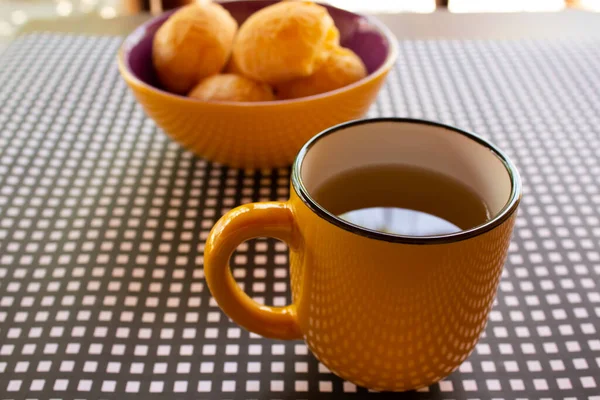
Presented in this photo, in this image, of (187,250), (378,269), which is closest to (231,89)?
(187,250)

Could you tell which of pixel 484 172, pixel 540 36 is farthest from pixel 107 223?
pixel 540 36

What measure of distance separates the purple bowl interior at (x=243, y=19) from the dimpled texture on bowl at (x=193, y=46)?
2 centimetres

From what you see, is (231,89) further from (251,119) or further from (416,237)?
(416,237)

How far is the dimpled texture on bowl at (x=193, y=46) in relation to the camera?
1.86 ft

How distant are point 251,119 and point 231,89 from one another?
4 centimetres

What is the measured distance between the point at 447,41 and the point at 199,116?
52cm

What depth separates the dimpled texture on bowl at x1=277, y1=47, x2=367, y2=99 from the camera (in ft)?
1.82

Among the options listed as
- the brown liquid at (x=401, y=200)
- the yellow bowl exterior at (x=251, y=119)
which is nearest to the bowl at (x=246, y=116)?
the yellow bowl exterior at (x=251, y=119)

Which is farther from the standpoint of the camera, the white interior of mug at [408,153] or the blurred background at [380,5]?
the blurred background at [380,5]

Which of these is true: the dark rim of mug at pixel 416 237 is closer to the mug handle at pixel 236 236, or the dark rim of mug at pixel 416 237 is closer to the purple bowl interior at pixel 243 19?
the mug handle at pixel 236 236

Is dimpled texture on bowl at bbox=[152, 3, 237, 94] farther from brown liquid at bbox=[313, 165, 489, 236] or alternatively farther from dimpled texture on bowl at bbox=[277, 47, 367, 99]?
brown liquid at bbox=[313, 165, 489, 236]

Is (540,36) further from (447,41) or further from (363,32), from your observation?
(363,32)

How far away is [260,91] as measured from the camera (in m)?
0.55

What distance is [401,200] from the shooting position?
1.34 ft
